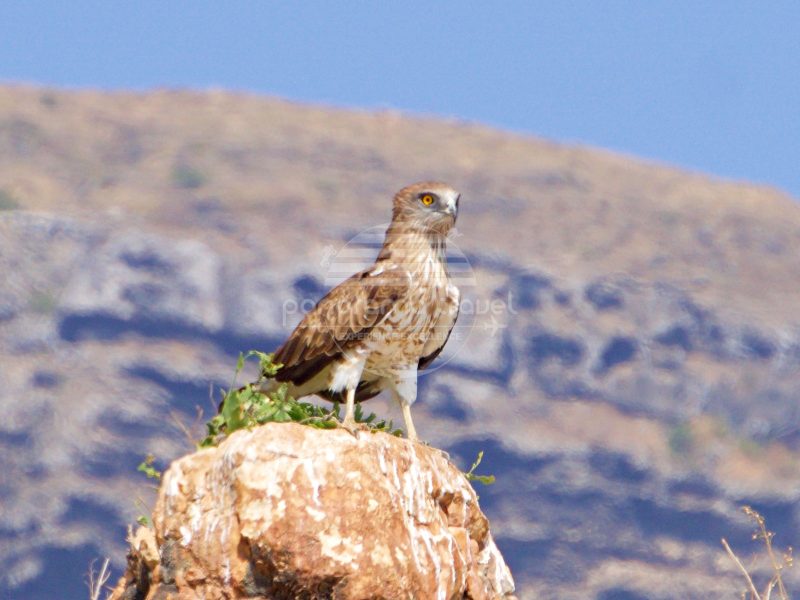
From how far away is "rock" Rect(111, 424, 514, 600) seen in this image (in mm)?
11812

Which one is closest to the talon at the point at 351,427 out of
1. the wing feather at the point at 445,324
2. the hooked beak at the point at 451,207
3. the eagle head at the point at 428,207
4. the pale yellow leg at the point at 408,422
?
the pale yellow leg at the point at 408,422

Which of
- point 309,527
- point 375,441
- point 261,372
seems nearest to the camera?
point 309,527

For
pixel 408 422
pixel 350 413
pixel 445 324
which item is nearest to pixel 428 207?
pixel 445 324

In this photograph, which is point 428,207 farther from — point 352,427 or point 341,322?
point 352,427

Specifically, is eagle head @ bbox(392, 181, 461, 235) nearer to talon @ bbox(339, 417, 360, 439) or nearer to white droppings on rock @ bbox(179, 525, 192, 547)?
talon @ bbox(339, 417, 360, 439)

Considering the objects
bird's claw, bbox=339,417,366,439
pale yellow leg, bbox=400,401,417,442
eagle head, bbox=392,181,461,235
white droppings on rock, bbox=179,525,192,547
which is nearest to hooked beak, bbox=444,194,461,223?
eagle head, bbox=392,181,461,235

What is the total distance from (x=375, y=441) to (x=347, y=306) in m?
2.10

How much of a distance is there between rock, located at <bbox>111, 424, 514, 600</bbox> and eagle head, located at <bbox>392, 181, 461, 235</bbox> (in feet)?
8.47

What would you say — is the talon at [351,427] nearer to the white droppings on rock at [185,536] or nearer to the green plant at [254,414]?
the green plant at [254,414]

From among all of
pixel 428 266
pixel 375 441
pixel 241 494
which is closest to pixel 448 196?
pixel 428 266

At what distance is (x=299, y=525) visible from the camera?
464 inches

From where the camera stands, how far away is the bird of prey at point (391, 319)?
14.2 m

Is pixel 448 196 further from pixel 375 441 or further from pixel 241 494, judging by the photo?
pixel 241 494

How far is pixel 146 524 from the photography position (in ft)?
43.7
